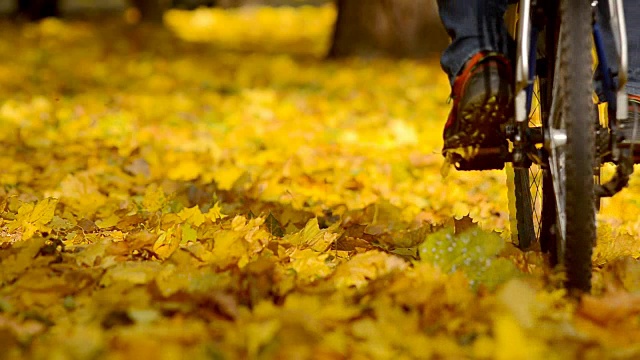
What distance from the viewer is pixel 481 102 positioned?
2.69 metres

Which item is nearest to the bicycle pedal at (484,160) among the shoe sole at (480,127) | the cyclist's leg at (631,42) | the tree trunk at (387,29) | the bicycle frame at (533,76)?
the shoe sole at (480,127)

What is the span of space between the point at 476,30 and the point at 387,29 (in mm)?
6891

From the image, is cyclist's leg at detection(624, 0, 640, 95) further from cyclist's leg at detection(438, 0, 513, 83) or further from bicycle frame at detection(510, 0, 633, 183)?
cyclist's leg at detection(438, 0, 513, 83)

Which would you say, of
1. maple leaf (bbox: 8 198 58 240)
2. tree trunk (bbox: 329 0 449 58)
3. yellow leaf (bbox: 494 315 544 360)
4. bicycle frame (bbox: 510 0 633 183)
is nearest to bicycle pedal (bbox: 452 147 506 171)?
bicycle frame (bbox: 510 0 633 183)

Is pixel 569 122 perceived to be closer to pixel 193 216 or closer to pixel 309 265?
pixel 309 265

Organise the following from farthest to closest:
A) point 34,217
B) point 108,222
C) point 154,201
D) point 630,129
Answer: point 154,201
point 108,222
point 34,217
point 630,129

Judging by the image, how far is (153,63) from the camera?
9.10 m

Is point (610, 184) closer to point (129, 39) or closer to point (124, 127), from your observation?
point (124, 127)

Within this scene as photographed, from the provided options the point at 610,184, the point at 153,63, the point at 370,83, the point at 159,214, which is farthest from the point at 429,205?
the point at 153,63

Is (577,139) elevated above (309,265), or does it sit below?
above

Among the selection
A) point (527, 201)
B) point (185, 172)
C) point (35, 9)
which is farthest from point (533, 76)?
point (35, 9)

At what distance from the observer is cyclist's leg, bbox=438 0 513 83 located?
2.76 meters

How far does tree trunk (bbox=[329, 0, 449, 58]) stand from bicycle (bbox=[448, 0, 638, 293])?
6.71 m

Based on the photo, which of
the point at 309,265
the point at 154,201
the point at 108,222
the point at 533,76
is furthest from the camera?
the point at 154,201
